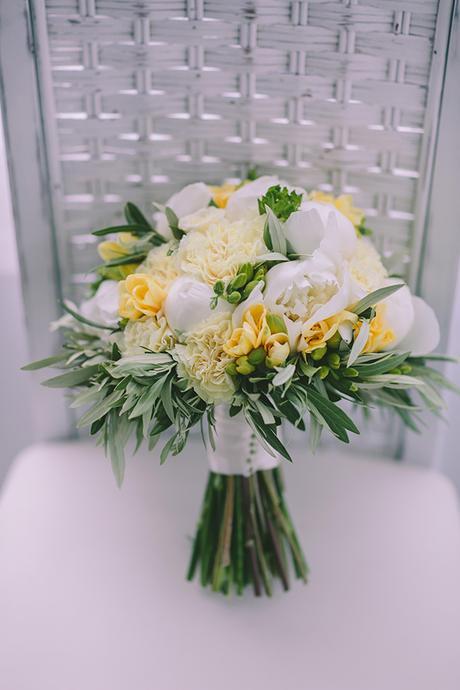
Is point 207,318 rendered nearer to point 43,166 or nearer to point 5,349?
point 43,166

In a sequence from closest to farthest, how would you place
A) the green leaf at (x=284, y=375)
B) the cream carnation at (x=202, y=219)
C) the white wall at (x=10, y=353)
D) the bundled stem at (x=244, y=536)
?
the green leaf at (x=284, y=375) → the cream carnation at (x=202, y=219) → the bundled stem at (x=244, y=536) → the white wall at (x=10, y=353)

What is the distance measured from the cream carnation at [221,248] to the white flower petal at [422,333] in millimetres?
230

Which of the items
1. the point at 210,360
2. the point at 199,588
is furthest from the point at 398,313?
the point at 199,588

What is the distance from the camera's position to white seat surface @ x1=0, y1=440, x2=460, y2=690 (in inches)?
29.2

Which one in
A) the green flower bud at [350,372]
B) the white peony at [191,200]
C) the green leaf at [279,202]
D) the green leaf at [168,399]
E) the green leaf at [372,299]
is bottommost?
the green leaf at [168,399]

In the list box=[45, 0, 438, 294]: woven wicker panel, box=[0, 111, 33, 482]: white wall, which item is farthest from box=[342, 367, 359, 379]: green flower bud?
box=[0, 111, 33, 482]: white wall

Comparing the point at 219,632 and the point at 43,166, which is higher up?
the point at 43,166

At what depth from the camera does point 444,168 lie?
0.84 m

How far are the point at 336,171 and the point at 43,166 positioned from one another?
15.7 inches

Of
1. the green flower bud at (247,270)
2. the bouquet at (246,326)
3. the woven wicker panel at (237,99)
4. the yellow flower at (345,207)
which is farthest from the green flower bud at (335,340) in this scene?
the woven wicker panel at (237,99)

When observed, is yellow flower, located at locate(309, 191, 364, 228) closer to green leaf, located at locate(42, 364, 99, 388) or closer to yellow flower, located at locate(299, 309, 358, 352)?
yellow flower, located at locate(299, 309, 358, 352)

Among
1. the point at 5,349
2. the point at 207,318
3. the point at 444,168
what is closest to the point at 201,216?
the point at 207,318

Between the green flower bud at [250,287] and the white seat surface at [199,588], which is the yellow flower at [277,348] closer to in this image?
the green flower bud at [250,287]

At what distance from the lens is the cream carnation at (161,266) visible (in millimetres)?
692
